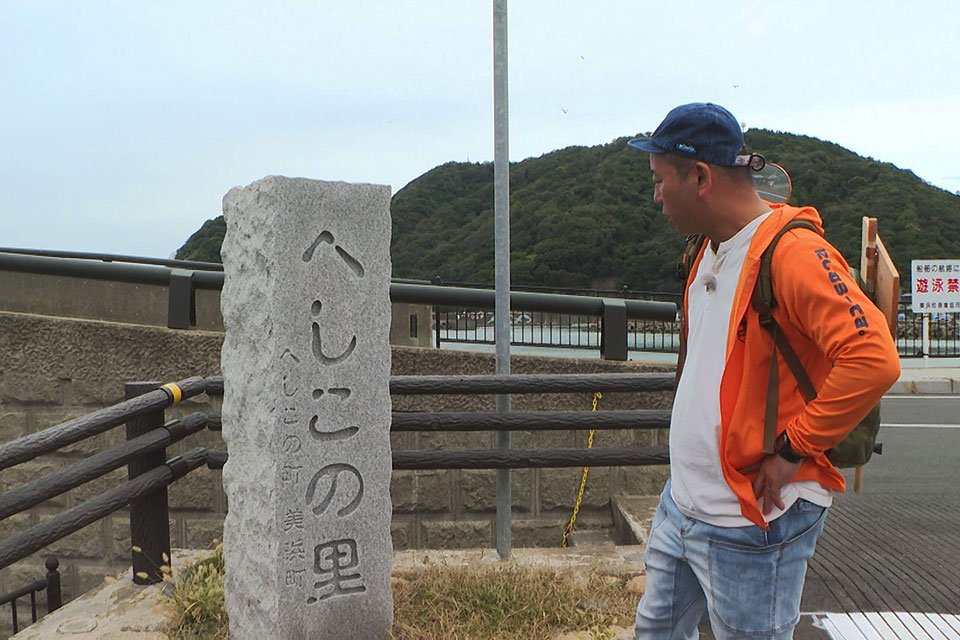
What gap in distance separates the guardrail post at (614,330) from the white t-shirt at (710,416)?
9.82 ft

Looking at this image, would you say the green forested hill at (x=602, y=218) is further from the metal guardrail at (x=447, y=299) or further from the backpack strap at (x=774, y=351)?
the backpack strap at (x=774, y=351)

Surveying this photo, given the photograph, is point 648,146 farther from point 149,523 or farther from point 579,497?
point 579,497

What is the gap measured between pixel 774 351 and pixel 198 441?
4.70 m

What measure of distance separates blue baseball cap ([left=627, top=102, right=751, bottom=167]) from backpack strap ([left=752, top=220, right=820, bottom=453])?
23cm

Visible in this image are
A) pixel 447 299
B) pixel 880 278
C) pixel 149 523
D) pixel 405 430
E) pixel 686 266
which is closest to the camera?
pixel 880 278

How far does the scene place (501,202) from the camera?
4047 millimetres

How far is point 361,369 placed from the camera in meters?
3.40

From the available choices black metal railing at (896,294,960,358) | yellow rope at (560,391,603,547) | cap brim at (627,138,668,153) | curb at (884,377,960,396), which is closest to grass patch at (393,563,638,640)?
yellow rope at (560,391,603,547)

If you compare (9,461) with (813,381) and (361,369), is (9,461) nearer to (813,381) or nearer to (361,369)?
(361,369)

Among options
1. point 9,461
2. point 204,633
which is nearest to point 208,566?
point 204,633

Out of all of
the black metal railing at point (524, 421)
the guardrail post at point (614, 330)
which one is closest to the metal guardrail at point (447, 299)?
the guardrail post at point (614, 330)

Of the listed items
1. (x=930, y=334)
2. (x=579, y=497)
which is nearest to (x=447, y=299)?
(x=579, y=497)

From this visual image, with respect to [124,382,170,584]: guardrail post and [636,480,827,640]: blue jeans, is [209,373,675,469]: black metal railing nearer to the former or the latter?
[124,382,170,584]: guardrail post

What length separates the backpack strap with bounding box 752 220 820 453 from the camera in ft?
6.00
